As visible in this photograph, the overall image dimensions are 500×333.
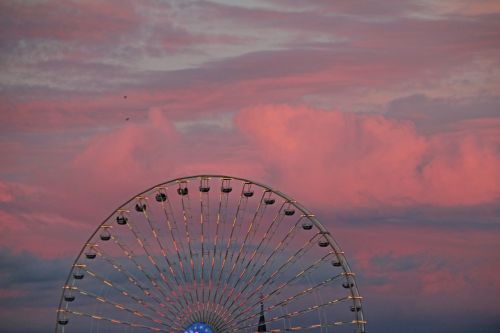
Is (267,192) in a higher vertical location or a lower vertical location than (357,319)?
higher

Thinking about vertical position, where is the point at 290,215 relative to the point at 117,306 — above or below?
above

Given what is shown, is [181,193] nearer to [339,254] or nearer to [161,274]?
[161,274]

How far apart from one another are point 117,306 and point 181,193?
10.9 m

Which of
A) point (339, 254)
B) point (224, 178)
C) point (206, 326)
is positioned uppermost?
point (224, 178)

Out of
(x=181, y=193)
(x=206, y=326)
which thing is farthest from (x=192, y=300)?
(x=181, y=193)

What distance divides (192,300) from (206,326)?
96.7 inches

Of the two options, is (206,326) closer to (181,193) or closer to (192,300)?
(192,300)

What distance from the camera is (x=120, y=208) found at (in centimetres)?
9325

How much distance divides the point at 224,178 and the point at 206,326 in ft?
41.0

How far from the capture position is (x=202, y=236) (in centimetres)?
9281

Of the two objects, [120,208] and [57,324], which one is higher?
[120,208]

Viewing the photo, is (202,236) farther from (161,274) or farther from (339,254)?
(339,254)

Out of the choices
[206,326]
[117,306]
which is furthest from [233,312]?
[117,306]

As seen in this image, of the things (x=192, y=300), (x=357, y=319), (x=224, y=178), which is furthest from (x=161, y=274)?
(x=357, y=319)
